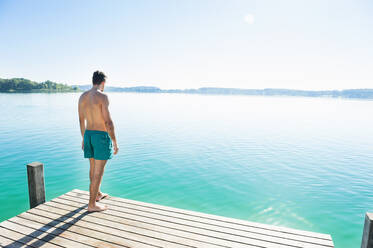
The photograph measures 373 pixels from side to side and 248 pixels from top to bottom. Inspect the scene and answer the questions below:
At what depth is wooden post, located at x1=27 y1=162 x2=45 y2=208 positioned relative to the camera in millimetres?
3816

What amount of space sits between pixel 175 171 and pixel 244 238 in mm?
6390

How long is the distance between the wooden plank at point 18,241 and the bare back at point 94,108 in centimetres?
159

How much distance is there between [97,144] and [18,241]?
4.98 feet

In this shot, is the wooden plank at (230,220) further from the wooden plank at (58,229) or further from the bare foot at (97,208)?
the wooden plank at (58,229)

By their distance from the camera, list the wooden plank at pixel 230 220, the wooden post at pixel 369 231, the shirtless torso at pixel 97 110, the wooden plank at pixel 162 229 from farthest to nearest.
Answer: the shirtless torso at pixel 97 110 → the wooden plank at pixel 230 220 → the wooden plank at pixel 162 229 → the wooden post at pixel 369 231

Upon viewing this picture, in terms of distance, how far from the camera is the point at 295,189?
26.0ft

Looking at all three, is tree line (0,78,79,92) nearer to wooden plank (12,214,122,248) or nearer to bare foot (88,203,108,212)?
wooden plank (12,214,122,248)

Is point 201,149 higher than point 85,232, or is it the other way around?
point 85,232

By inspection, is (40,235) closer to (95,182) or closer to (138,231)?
(95,182)

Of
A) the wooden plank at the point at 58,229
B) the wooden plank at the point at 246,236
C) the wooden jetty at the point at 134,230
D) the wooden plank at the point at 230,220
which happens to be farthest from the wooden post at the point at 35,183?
the wooden plank at the point at 246,236

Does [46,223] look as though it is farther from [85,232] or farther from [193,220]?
[193,220]

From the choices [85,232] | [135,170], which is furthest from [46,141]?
[85,232]

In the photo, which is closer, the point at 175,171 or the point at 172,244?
the point at 172,244

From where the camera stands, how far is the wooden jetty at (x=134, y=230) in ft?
9.62
